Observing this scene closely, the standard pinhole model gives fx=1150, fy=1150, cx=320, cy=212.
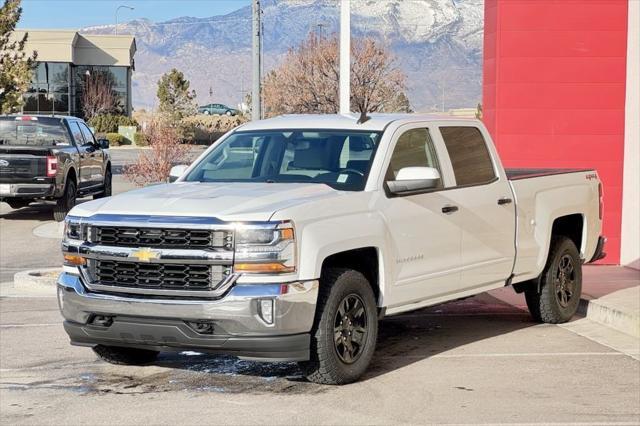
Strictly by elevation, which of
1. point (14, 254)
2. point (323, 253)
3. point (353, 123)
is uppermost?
point (353, 123)

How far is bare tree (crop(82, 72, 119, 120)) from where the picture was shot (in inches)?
3605

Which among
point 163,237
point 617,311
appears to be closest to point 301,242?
point 163,237

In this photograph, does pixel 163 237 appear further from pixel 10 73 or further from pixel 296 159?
pixel 10 73

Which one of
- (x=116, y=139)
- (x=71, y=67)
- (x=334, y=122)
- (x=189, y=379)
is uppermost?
(x=71, y=67)

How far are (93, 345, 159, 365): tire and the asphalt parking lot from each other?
0.07 metres

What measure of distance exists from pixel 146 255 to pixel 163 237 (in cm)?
17

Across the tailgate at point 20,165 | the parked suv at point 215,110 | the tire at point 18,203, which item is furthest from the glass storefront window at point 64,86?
the tailgate at point 20,165

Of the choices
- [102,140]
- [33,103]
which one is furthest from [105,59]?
[102,140]

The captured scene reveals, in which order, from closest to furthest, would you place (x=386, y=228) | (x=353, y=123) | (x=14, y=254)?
(x=386, y=228), (x=353, y=123), (x=14, y=254)

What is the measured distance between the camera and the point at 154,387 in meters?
8.55

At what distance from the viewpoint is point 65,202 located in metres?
22.9

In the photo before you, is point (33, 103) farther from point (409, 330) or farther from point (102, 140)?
point (409, 330)

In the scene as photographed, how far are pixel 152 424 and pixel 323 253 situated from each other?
1719 millimetres

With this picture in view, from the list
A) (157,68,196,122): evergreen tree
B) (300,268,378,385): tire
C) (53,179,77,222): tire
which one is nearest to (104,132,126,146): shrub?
(157,68,196,122): evergreen tree
